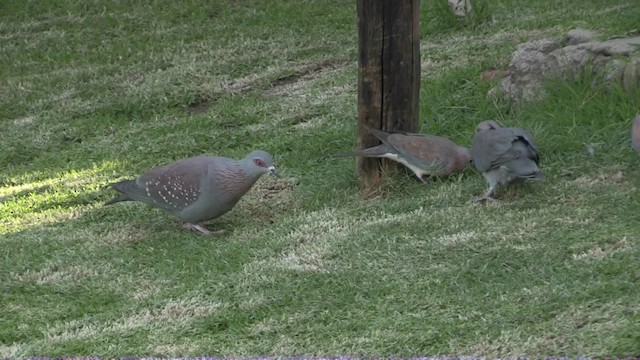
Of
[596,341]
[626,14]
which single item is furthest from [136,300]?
[626,14]

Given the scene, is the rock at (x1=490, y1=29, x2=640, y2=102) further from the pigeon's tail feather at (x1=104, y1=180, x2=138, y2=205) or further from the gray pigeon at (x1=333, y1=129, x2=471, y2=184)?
the pigeon's tail feather at (x1=104, y1=180, x2=138, y2=205)

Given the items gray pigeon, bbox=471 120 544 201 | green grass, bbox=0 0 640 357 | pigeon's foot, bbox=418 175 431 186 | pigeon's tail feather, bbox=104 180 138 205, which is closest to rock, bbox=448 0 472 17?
green grass, bbox=0 0 640 357

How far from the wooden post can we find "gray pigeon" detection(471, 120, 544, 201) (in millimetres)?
620

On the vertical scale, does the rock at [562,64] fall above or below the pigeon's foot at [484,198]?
above

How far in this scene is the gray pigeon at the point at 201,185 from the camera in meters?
5.57

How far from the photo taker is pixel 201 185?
5609mm

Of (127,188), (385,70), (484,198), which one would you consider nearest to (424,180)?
(484,198)

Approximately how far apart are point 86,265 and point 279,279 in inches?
46.6

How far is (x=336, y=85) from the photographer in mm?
8602

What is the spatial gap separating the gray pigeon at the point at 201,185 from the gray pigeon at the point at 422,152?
2.17ft

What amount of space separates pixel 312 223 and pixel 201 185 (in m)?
0.64

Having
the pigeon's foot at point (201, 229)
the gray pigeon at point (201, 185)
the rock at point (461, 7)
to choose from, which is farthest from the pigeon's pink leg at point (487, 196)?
the rock at point (461, 7)

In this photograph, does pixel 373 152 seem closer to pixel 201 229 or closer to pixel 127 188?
pixel 201 229

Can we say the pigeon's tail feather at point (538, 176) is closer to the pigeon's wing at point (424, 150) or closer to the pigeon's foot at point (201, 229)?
the pigeon's wing at point (424, 150)
